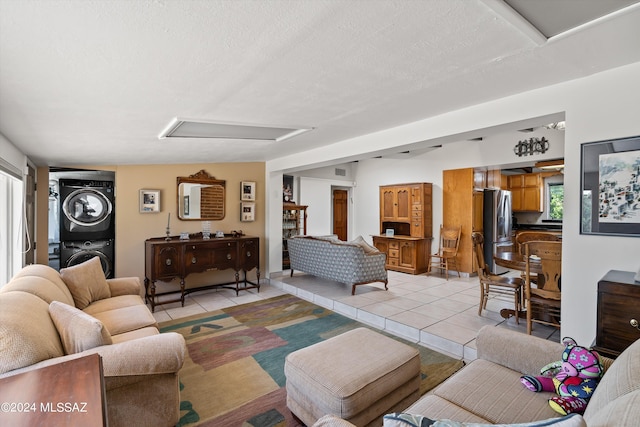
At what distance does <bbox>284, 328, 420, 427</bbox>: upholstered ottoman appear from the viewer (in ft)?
5.50

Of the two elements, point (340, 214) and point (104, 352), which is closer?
point (104, 352)

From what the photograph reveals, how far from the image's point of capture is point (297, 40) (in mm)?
1471

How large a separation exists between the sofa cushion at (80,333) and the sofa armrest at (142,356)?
0.17ft

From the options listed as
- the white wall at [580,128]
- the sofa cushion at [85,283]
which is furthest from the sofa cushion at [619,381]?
the sofa cushion at [85,283]

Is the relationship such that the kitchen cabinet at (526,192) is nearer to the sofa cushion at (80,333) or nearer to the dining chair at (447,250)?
the dining chair at (447,250)

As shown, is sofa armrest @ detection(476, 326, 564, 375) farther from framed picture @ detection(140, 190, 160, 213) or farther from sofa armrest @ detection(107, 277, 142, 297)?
framed picture @ detection(140, 190, 160, 213)

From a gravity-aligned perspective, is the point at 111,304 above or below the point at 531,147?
below

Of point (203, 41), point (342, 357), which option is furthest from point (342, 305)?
point (203, 41)

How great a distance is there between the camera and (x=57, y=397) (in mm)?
1058

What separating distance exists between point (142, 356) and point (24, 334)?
0.53m

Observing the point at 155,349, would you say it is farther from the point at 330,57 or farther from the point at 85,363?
the point at 330,57

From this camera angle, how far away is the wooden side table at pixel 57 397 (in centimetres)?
93

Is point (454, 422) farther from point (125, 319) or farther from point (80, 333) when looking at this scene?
point (125, 319)

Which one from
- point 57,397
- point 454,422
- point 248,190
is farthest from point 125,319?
point 248,190
